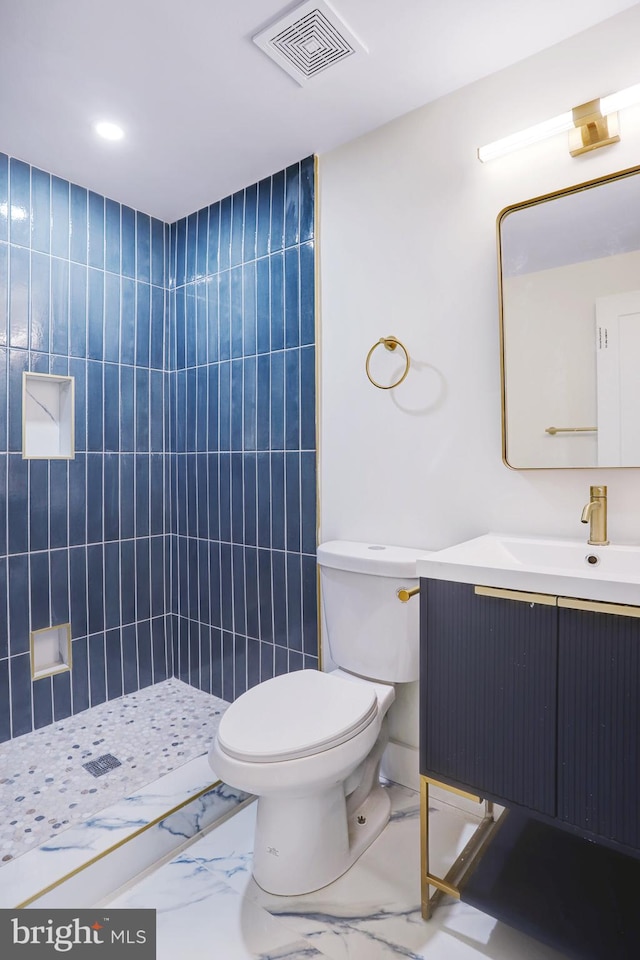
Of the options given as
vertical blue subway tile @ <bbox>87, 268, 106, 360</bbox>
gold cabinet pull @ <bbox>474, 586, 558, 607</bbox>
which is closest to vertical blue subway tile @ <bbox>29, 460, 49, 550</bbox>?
vertical blue subway tile @ <bbox>87, 268, 106, 360</bbox>

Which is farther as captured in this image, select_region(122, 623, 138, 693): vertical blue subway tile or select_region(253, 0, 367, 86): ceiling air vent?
select_region(122, 623, 138, 693): vertical blue subway tile

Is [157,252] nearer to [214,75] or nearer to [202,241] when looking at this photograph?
[202,241]

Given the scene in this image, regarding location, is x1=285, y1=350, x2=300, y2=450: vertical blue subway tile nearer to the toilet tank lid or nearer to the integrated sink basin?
the toilet tank lid

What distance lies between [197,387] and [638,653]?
2011 mm

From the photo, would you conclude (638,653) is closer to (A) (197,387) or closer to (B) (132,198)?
(A) (197,387)

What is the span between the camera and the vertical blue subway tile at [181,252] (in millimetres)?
2561

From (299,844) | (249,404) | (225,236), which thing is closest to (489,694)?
(299,844)

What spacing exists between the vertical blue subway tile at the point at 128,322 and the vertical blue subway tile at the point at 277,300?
28.3 inches

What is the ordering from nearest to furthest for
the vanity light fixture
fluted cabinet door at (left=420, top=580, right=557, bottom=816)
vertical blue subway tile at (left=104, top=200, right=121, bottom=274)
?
fluted cabinet door at (left=420, top=580, right=557, bottom=816) < the vanity light fixture < vertical blue subway tile at (left=104, top=200, right=121, bottom=274)

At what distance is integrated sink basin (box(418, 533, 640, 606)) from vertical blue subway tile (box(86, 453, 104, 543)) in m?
1.59

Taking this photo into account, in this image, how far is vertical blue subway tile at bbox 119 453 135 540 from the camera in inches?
97.2

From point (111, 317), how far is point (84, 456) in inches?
24.6

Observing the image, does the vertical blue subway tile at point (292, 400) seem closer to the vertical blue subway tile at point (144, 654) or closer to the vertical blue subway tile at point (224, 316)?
the vertical blue subway tile at point (224, 316)

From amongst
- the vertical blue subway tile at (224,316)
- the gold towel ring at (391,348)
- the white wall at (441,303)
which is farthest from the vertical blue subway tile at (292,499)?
the vertical blue subway tile at (224,316)
